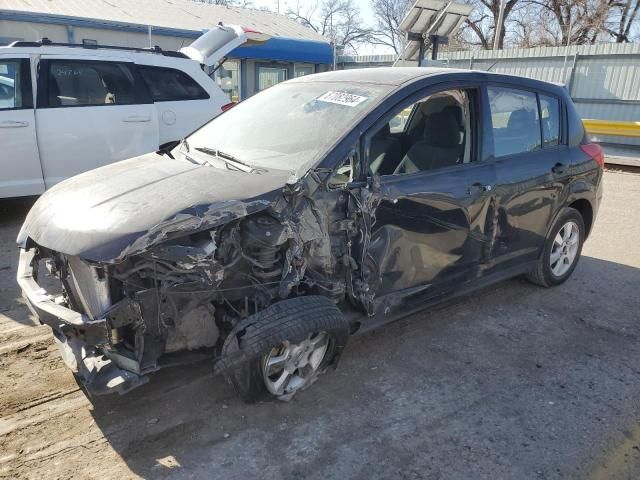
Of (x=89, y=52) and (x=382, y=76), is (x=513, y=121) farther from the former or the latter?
(x=89, y=52)

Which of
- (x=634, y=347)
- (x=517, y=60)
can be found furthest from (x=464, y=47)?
(x=634, y=347)

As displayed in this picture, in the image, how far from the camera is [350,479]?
245 centimetres

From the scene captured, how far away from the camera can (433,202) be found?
10.9ft

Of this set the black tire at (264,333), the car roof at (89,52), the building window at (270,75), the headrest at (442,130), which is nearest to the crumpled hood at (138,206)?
the black tire at (264,333)

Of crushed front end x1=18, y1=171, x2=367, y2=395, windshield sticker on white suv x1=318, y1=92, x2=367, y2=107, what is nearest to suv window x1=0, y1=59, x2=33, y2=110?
crushed front end x1=18, y1=171, x2=367, y2=395

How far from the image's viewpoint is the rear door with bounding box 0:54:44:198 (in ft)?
18.2

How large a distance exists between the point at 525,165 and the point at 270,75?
662 inches

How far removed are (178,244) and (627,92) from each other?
14.2m

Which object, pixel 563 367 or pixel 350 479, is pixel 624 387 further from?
pixel 350 479

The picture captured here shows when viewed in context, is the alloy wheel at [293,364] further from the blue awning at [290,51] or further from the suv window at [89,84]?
the blue awning at [290,51]

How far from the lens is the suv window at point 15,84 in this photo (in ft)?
18.3

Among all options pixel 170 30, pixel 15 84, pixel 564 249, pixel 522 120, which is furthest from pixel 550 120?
pixel 170 30

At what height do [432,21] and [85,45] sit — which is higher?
[432,21]

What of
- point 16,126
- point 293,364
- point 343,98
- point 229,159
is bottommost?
point 293,364
